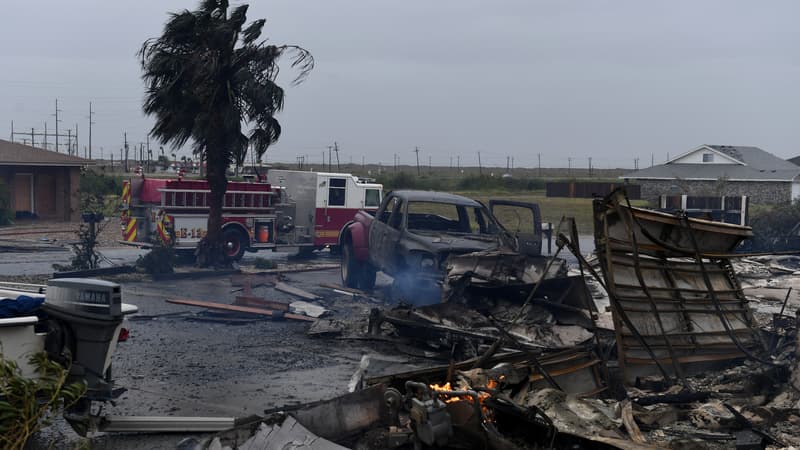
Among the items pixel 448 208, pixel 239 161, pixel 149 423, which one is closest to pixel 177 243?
pixel 239 161

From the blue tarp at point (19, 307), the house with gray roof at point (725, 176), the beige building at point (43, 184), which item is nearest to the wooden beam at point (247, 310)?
the blue tarp at point (19, 307)

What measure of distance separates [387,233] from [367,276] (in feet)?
8.56

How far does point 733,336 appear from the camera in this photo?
945 centimetres

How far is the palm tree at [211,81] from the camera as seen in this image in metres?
17.8

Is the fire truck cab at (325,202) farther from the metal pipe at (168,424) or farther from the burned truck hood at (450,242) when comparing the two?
the metal pipe at (168,424)

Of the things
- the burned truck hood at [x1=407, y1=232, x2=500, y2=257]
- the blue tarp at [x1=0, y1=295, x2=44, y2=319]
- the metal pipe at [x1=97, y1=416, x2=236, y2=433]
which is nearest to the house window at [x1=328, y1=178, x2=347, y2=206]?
the burned truck hood at [x1=407, y1=232, x2=500, y2=257]

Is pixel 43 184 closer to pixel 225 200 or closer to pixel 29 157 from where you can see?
pixel 29 157

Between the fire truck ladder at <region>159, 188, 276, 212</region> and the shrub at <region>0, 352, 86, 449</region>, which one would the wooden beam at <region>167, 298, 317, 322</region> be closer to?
the fire truck ladder at <region>159, 188, 276, 212</region>

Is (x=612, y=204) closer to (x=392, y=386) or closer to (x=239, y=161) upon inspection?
(x=392, y=386)

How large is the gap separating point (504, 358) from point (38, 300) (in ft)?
13.1

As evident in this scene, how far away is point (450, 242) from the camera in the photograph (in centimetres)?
1342

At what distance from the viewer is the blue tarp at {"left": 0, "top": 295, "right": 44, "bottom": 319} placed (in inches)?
259

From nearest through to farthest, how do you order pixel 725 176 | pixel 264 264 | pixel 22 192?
pixel 264 264 < pixel 22 192 < pixel 725 176

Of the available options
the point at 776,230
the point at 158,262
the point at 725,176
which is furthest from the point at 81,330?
the point at 725,176
